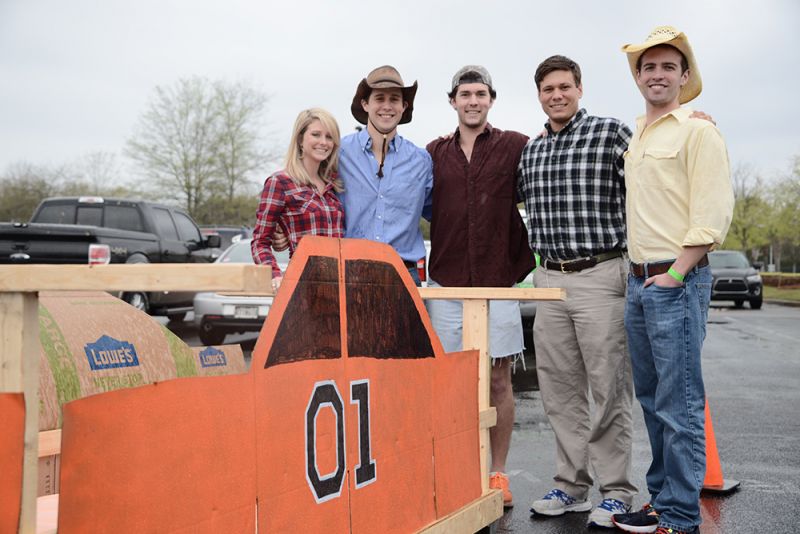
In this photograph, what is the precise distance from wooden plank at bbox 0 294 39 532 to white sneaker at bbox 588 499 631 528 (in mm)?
3011

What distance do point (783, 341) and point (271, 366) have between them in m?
14.3

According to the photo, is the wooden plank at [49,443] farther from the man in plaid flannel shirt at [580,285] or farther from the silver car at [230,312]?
the silver car at [230,312]

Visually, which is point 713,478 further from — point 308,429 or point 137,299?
point 137,299

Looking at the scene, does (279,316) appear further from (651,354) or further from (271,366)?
(651,354)

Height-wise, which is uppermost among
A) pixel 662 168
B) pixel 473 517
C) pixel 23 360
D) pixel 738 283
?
pixel 662 168

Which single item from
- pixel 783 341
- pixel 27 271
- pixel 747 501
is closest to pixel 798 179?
pixel 783 341

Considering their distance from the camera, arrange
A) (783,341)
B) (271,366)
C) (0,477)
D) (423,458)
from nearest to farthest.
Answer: (0,477)
(271,366)
(423,458)
(783,341)

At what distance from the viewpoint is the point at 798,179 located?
5016 cm

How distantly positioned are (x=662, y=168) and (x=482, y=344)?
1.18 m

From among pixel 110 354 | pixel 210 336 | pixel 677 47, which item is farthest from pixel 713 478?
pixel 210 336

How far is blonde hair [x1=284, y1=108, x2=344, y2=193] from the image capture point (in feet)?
12.5

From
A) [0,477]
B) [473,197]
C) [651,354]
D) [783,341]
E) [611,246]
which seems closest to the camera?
[0,477]

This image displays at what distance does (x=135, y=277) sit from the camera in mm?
1750

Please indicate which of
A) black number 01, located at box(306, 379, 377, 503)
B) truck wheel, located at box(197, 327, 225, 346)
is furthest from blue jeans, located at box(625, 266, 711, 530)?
truck wheel, located at box(197, 327, 225, 346)
